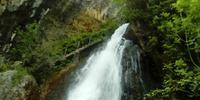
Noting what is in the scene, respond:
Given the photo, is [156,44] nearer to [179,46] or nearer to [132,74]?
[179,46]

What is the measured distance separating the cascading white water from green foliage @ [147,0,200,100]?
143cm

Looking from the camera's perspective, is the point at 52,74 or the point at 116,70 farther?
the point at 52,74

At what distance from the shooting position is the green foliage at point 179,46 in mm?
11250

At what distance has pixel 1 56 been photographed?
1778 cm

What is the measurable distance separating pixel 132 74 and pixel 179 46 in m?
1.91

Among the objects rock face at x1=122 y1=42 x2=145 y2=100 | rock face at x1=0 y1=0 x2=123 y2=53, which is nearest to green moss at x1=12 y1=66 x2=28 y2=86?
rock face at x1=0 y1=0 x2=123 y2=53

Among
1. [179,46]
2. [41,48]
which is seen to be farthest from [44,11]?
[179,46]

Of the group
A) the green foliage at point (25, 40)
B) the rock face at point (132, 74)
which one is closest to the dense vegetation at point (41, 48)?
the green foliage at point (25, 40)

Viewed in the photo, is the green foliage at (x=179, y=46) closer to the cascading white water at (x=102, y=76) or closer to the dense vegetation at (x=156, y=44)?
the dense vegetation at (x=156, y=44)

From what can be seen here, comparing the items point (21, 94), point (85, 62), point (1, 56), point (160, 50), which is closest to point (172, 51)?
point (160, 50)

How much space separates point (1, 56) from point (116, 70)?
5.85 m

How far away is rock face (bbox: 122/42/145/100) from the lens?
1345cm

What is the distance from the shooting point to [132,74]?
1412cm

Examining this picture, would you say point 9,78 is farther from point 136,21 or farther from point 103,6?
point 103,6
